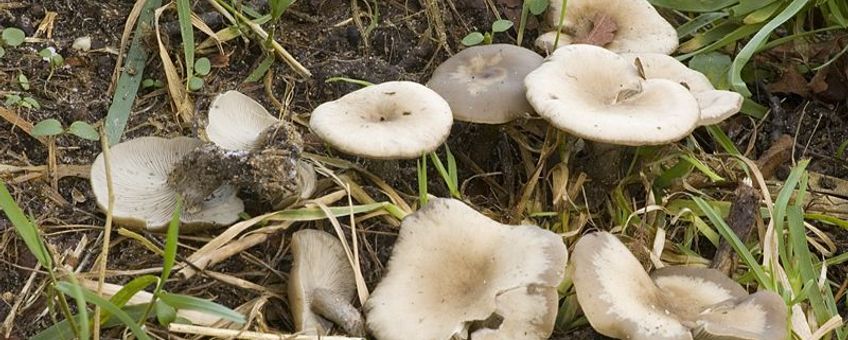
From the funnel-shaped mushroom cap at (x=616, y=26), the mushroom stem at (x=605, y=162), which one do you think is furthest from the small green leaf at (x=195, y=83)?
the mushroom stem at (x=605, y=162)

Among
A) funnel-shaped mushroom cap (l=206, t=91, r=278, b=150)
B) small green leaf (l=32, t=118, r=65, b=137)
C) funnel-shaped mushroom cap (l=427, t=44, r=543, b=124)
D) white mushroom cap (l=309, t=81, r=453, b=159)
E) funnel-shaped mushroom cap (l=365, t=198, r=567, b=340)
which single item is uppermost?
white mushroom cap (l=309, t=81, r=453, b=159)

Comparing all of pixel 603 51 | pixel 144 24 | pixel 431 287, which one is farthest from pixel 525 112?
pixel 144 24

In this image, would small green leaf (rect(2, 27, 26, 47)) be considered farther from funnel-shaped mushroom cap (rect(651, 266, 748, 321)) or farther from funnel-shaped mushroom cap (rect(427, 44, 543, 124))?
funnel-shaped mushroom cap (rect(651, 266, 748, 321))

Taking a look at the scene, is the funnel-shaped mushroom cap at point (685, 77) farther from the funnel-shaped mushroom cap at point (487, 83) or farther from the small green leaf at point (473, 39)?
the small green leaf at point (473, 39)

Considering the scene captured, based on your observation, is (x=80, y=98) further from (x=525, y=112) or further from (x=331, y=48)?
(x=525, y=112)

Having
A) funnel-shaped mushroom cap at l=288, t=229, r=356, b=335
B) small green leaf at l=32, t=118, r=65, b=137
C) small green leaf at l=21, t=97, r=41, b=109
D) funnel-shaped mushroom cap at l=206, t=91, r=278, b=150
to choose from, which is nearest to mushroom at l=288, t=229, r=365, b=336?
funnel-shaped mushroom cap at l=288, t=229, r=356, b=335

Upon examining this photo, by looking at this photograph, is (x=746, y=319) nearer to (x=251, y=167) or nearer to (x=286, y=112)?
(x=251, y=167)
